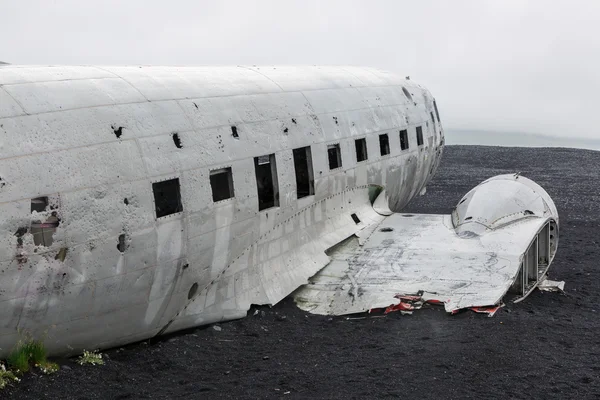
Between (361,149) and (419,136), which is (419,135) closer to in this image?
(419,136)

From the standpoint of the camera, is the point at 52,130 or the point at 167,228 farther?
the point at 167,228

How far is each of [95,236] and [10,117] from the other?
2077 millimetres

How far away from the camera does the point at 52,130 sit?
1129 cm

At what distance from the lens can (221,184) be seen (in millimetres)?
13641

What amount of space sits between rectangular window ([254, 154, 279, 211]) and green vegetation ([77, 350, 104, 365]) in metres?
4.25

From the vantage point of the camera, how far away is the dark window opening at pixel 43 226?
10.9m

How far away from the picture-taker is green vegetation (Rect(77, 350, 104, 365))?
11.9 metres

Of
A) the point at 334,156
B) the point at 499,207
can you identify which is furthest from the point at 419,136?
the point at 334,156

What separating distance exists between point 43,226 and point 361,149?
9.35 m

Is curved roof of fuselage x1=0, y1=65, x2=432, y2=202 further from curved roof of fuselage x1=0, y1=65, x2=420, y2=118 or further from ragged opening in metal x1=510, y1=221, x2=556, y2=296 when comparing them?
ragged opening in metal x1=510, y1=221, x2=556, y2=296

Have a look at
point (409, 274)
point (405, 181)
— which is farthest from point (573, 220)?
point (409, 274)

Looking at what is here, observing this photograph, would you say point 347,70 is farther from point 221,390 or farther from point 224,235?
point 221,390

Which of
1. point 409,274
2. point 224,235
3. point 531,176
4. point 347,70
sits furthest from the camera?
point 531,176

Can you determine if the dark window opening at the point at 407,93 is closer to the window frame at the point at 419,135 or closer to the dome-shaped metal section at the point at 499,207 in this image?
the window frame at the point at 419,135
